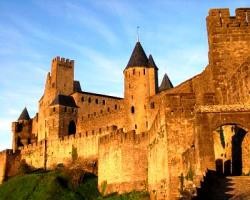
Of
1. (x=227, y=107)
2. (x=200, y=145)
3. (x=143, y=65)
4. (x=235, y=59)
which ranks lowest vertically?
(x=200, y=145)

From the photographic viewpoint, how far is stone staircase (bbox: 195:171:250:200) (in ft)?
47.4

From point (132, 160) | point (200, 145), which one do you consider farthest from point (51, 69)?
point (200, 145)

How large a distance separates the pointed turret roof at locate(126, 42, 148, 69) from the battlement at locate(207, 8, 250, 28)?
26.1 meters

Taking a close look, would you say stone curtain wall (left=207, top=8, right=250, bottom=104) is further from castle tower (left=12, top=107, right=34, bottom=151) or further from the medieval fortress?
castle tower (left=12, top=107, right=34, bottom=151)

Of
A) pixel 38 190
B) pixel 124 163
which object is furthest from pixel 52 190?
pixel 124 163

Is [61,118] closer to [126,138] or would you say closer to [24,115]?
[24,115]

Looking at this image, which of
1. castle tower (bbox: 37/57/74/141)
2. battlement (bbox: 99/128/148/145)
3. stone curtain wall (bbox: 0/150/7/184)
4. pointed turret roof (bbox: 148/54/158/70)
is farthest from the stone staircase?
castle tower (bbox: 37/57/74/141)

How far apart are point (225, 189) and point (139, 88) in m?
34.0

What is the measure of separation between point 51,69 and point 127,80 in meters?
22.5

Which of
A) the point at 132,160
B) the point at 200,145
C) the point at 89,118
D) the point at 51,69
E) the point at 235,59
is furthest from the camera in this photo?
the point at 51,69

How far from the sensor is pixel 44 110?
66.1 m

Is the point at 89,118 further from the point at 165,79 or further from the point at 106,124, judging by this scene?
the point at 165,79

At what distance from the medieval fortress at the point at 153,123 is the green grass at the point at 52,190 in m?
1.28

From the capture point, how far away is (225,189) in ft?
51.0
